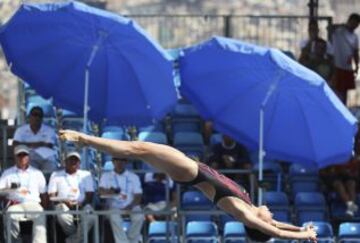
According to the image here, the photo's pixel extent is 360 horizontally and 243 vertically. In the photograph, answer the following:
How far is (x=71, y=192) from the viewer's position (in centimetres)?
1952

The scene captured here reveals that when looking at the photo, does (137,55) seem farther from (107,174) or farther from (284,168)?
(284,168)

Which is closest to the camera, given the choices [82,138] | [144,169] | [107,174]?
[82,138]

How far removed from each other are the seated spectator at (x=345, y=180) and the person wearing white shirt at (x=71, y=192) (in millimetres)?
3676

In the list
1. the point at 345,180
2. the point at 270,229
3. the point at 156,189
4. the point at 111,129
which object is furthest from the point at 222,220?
the point at 270,229

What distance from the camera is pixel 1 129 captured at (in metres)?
21.5

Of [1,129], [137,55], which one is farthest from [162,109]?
[1,129]

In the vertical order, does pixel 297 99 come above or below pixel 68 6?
below

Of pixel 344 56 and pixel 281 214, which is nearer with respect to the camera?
pixel 281 214

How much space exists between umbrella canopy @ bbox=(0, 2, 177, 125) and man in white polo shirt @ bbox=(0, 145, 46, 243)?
1539mm

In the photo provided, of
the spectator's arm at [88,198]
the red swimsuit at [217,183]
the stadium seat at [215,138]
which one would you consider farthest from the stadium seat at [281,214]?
the red swimsuit at [217,183]

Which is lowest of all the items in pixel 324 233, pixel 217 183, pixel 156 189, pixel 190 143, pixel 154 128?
pixel 217 183

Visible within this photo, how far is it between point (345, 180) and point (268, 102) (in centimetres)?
219

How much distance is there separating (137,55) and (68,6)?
3.35 ft

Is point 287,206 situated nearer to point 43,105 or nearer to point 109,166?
point 109,166
